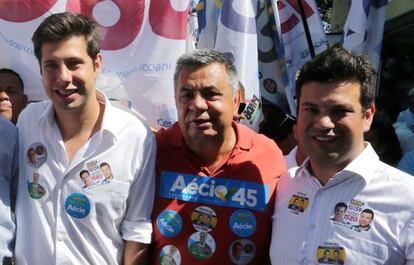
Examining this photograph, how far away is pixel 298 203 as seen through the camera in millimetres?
2186

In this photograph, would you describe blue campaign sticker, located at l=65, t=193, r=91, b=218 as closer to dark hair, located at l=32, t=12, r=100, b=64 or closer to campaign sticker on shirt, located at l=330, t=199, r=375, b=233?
dark hair, located at l=32, t=12, r=100, b=64

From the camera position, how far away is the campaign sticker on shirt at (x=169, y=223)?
94.7 inches

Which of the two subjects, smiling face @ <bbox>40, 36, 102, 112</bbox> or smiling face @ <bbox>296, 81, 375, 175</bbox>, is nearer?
smiling face @ <bbox>296, 81, 375, 175</bbox>

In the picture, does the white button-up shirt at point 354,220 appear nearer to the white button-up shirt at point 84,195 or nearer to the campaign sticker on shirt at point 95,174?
the white button-up shirt at point 84,195

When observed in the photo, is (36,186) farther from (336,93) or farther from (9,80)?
(9,80)

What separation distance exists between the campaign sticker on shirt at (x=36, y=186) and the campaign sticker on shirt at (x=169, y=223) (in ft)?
1.65

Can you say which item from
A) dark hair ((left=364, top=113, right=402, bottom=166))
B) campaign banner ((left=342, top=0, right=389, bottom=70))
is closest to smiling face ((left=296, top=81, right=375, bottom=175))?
dark hair ((left=364, top=113, right=402, bottom=166))

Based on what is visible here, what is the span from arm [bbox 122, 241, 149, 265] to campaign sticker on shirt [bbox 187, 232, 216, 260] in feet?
0.66

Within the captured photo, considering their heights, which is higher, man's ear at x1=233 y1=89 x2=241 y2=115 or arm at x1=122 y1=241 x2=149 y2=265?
man's ear at x1=233 y1=89 x2=241 y2=115

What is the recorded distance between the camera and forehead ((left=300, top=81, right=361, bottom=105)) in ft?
6.55

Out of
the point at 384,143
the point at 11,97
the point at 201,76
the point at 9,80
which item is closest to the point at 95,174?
the point at 201,76

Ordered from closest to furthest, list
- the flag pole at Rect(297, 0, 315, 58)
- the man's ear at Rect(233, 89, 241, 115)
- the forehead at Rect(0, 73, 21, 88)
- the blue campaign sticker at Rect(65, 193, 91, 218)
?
1. the blue campaign sticker at Rect(65, 193, 91, 218)
2. the man's ear at Rect(233, 89, 241, 115)
3. the forehead at Rect(0, 73, 21, 88)
4. the flag pole at Rect(297, 0, 315, 58)

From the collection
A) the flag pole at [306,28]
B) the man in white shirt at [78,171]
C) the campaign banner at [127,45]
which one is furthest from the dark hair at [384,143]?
the man in white shirt at [78,171]

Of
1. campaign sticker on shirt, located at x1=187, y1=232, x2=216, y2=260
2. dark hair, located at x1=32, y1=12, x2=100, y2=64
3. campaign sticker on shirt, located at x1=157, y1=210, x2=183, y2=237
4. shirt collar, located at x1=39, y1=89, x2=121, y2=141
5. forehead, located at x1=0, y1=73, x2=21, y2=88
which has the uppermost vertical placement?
dark hair, located at x1=32, y1=12, x2=100, y2=64
